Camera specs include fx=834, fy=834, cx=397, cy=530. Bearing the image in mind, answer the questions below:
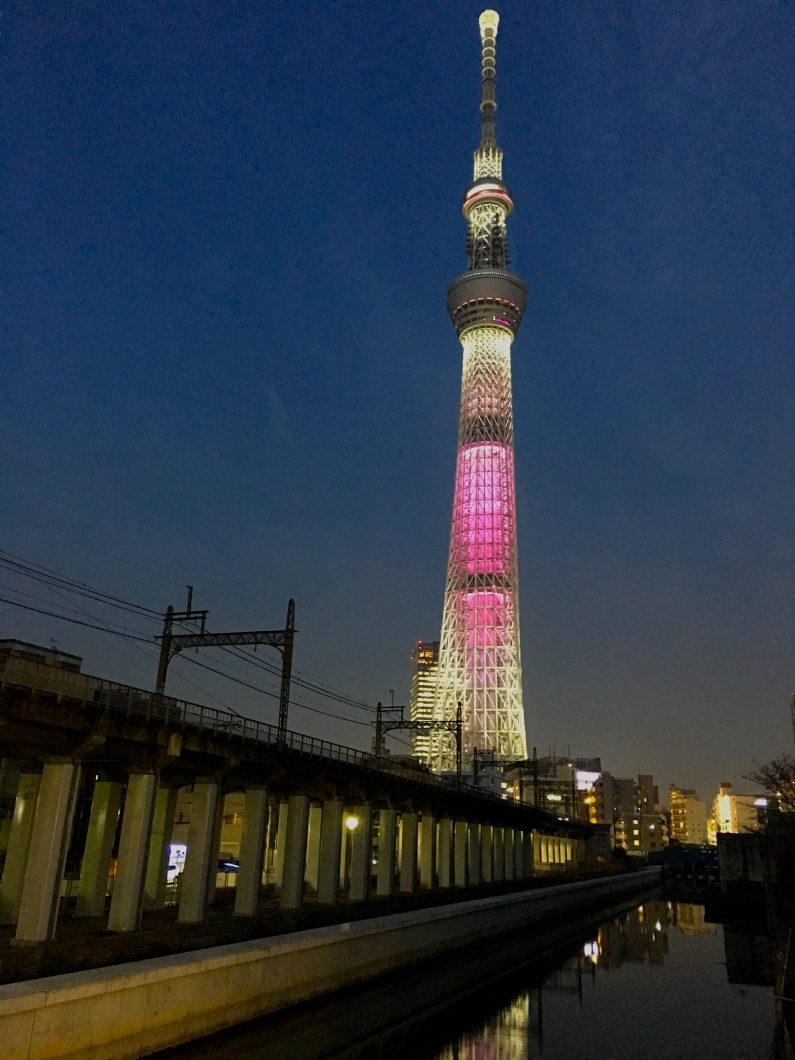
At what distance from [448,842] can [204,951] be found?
146 ft

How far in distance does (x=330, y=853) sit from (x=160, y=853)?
9399 millimetres

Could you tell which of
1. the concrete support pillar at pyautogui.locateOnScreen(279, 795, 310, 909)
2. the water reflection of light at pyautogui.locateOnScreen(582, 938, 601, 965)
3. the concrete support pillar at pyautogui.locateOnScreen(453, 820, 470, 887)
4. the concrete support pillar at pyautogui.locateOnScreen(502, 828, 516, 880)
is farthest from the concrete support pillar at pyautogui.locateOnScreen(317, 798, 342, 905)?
the concrete support pillar at pyautogui.locateOnScreen(502, 828, 516, 880)

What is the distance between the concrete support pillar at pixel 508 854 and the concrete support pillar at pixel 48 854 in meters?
65.3

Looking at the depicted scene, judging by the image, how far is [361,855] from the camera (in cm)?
4819

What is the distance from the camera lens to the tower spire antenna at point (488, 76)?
179750 mm

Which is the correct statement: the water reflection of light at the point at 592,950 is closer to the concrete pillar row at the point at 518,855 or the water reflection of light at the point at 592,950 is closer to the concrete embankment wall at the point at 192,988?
the concrete embankment wall at the point at 192,988

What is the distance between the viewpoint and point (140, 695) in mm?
30859

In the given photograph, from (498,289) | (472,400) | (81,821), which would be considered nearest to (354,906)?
(81,821)

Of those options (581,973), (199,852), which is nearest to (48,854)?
(199,852)

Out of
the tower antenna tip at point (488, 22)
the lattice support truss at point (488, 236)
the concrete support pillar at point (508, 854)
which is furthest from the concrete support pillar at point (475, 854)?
the tower antenna tip at point (488, 22)

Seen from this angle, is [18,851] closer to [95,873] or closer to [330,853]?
[95,873]

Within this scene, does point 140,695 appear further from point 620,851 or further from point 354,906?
point 620,851

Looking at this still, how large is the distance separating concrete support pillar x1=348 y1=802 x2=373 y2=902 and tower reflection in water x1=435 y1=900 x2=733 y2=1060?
438 inches

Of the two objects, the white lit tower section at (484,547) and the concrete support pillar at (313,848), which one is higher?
the white lit tower section at (484,547)
